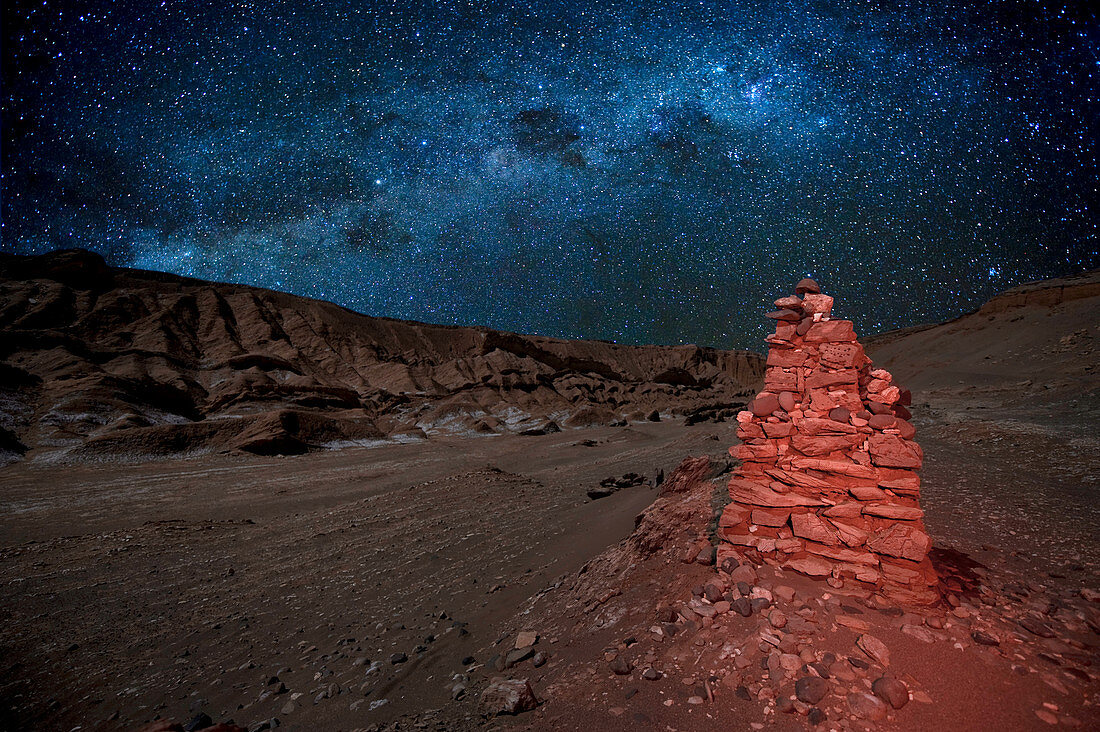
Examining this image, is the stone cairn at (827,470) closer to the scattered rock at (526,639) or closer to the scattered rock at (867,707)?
the scattered rock at (867,707)

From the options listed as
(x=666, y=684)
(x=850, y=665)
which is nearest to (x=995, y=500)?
(x=850, y=665)

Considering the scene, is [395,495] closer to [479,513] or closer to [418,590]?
[479,513]

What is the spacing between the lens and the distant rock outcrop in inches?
1038

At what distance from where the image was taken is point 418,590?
7.42 metres

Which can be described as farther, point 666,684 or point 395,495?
point 395,495

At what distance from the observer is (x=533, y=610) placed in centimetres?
589

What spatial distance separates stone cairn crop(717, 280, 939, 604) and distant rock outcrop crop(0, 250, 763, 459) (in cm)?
2893

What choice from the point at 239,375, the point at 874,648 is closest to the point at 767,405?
the point at 874,648

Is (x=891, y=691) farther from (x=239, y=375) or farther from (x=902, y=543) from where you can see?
(x=239, y=375)

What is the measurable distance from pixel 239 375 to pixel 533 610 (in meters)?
41.0

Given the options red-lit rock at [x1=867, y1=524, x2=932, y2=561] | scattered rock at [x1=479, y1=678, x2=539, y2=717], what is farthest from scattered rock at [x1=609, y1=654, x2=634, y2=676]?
red-lit rock at [x1=867, y1=524, x2=932, y2=561]

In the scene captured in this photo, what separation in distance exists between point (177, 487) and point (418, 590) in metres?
16.0

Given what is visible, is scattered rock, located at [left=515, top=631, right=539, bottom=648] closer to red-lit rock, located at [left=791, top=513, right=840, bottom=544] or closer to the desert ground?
the desert ground

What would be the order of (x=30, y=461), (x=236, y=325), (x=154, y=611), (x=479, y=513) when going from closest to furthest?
(x=154, y=611)
(x=479, y=513)
(x=30, y=461)
(x=236, y=325)
